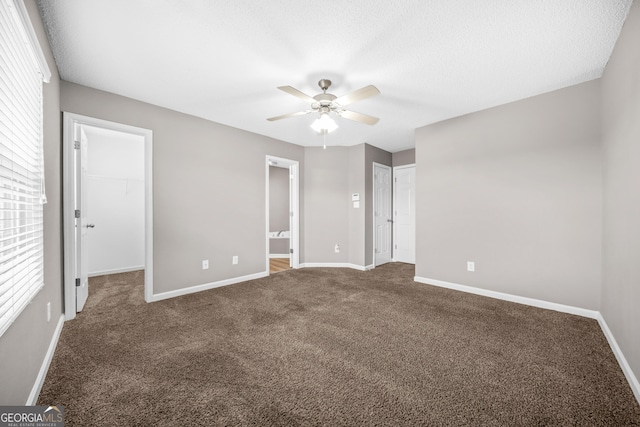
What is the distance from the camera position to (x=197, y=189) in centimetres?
370

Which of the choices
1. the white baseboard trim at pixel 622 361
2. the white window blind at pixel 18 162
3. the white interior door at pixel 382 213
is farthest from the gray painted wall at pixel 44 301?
the white interior door at pixel 382 213

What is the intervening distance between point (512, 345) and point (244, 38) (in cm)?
331

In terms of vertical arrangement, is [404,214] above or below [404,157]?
below

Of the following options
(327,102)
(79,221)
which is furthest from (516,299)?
(79,221)

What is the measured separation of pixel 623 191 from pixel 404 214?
3.80 metres

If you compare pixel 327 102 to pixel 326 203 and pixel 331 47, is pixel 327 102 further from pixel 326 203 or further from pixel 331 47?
pixel 326 203

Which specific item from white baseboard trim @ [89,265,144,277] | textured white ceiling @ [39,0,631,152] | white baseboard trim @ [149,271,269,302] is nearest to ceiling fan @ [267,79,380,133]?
textured white ceiling @ [39,0,631,152]

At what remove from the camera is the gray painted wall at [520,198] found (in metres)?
2.77

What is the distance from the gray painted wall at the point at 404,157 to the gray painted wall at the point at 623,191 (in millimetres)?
3134

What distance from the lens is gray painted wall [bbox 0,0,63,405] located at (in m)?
1.27

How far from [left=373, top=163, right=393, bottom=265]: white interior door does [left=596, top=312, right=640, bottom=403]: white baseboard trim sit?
3.29 m

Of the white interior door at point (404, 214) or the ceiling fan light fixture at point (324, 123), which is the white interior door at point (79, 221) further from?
the white interior door at point (404, 214)

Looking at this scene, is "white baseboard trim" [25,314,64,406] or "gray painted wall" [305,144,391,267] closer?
"white baseboard trim" [25,314,64,406]

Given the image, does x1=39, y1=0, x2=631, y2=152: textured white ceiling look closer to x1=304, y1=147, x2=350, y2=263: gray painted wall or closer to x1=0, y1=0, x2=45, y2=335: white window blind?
x1=0, y1=0, x2=45, y2=335: white window blind
